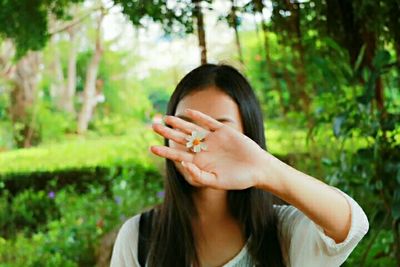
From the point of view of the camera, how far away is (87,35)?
9.66 meters

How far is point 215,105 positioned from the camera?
93 cm

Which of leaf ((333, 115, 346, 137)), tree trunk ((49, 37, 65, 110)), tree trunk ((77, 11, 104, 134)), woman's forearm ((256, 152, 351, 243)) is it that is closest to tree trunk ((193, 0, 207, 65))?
leaf ((333, 115, 346, 137))

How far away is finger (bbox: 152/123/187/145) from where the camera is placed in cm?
74

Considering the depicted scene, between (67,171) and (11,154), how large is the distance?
1013mm

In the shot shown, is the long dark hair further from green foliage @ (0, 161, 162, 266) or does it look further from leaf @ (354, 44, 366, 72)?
green foliage @ (0, 161, 162, 266)

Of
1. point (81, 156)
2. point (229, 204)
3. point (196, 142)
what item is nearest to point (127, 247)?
point (229, 204)

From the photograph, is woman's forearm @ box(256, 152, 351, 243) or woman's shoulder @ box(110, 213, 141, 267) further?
woman's shoulder @ box(110, 213, 141, 267)

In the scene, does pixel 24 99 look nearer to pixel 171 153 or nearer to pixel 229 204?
pixel 229 204

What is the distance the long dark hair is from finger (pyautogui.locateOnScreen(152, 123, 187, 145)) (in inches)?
8.2

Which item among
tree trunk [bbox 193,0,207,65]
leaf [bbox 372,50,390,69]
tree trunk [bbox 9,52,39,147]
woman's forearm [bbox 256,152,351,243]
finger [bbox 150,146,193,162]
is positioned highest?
tree trunk [bbox 193,0,207,65]

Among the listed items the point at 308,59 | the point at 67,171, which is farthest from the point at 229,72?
the point at 67,171

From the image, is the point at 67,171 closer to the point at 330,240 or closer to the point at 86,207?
the point at 86,207

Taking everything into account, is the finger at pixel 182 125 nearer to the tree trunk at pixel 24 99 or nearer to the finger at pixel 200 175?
the finger at pixel 200 175

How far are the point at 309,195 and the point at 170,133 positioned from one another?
19 cm
